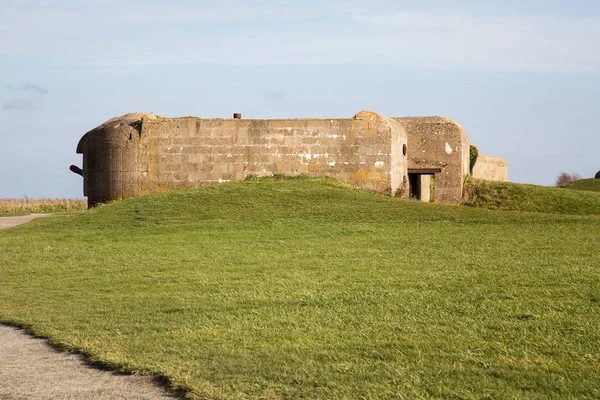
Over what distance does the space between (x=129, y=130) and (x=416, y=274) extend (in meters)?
14.9

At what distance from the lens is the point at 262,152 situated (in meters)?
23.5

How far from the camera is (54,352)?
23.6 feet

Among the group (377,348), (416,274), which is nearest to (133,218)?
(416,274)

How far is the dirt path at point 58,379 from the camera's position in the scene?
5672 millimetres

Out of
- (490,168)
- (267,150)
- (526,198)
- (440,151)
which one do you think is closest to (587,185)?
(490,168)

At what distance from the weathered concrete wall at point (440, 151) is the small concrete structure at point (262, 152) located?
0.10ft

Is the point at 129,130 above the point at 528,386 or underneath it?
above

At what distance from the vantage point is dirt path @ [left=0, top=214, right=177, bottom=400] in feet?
18.6

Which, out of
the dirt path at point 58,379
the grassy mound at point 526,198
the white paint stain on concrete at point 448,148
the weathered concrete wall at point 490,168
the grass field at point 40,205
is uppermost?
the white paint stain on concrete at point 448,148

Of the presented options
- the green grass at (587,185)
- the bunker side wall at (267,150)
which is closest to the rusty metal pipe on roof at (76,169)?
the bunker side wall at (267,150)

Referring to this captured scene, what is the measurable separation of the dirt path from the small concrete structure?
53.5 ft

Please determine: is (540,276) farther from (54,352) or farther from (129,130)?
(129,130)

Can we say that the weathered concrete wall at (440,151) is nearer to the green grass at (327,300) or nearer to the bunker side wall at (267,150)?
the bunker side wall at (267,150)

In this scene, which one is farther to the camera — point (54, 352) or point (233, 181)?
point (233, 181)
